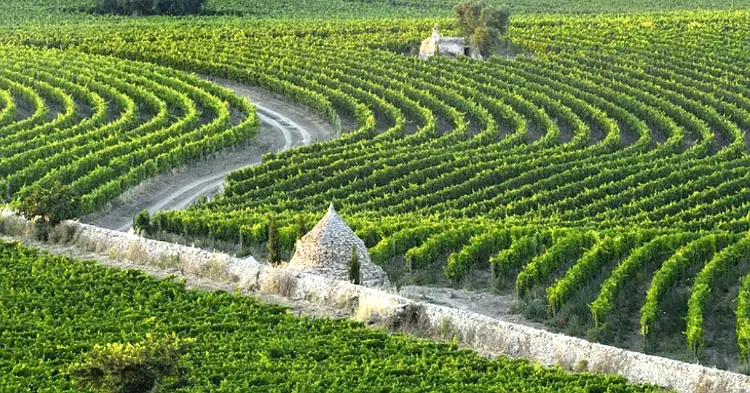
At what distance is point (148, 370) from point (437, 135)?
41.6 m

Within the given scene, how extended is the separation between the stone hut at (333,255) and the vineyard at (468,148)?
2859 millimetres

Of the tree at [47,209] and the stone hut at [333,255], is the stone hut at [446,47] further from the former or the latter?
the stone hut at [333,255]

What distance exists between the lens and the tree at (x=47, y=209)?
38.9 meters

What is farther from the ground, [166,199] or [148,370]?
[148,370]

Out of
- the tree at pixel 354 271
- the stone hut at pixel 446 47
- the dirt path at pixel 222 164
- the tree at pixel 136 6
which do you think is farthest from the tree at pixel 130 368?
the tree at pixel 136 6

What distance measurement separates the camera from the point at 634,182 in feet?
167

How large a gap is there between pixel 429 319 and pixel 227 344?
4162 millimetres

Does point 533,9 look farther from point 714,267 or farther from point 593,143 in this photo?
point 714,267

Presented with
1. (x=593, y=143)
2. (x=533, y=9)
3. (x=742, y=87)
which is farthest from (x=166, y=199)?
(x=533, y=9)

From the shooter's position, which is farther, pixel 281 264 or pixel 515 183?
pixel 515 183

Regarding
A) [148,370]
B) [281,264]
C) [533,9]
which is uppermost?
[148,370]

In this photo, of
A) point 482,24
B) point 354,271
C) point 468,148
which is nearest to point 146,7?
point 482,24

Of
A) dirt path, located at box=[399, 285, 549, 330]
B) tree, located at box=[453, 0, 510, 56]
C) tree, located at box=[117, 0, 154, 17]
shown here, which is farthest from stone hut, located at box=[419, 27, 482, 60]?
dirt path, located at box=[399, 285, 549, 330]

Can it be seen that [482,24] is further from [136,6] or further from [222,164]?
[136,6]
